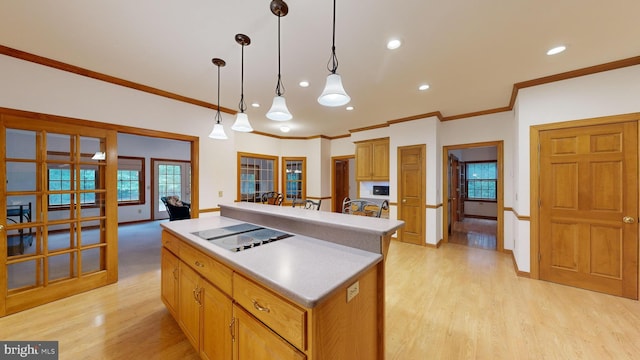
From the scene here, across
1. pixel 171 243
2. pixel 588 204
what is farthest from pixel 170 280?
pixel 588 204

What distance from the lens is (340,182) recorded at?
741 centimetres

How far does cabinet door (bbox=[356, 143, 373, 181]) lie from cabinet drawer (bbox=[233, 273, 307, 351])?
15.4 ft

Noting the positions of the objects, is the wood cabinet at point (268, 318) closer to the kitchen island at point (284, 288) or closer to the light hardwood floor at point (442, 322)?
the kitchen island at point (284, 288)

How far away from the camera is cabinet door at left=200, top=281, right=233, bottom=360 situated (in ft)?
4.46

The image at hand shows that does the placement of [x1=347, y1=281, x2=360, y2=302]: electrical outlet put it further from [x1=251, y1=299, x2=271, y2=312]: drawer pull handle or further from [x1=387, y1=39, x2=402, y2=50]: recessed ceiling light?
[x1=387, y1=39, x2=402, y2=50]: recessed ceiling light

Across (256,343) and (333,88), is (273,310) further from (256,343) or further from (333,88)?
(333,88)

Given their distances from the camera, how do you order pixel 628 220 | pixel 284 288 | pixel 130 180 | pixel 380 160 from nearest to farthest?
pixel 284 288, pixel 628 220, pixel 380 160, pixel 130 180

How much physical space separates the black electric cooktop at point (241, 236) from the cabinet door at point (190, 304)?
29cm

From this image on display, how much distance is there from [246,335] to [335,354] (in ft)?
1.60

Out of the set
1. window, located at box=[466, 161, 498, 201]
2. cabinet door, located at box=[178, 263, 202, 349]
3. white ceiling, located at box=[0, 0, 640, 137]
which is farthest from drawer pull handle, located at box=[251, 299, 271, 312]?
window, located at box=[466, 161, 498, 201]

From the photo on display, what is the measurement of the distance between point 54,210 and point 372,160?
17.5 feet

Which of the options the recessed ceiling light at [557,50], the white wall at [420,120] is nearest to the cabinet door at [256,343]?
the white wall at [420,120]

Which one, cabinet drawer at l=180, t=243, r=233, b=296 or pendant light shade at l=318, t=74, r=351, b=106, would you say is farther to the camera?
pendant light shade at l=318, t=74, r=351, b=106

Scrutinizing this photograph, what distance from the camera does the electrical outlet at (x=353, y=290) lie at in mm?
1173
